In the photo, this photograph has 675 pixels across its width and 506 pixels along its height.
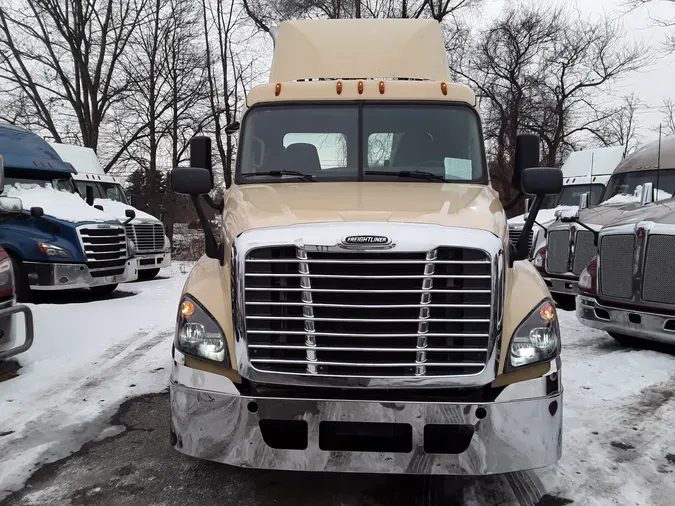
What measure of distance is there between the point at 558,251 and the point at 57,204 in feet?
30.1

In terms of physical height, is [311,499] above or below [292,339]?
below

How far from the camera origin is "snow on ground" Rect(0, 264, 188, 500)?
384cm

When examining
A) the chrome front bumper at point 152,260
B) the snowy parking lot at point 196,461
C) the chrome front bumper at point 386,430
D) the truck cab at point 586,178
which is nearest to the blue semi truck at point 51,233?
the chrome front bumper at point 152,260

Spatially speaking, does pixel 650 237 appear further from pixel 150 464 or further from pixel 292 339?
pixel 150 464

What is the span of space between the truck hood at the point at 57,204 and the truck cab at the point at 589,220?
27.4 feet

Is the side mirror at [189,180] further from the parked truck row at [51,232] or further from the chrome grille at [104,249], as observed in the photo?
the chrome grille at [104,249]

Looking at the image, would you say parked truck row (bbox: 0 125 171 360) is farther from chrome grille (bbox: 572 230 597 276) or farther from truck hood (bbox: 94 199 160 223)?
chrome grille (bbox: 572 230 597 276)

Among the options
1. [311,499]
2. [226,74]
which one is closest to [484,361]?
[311,499]

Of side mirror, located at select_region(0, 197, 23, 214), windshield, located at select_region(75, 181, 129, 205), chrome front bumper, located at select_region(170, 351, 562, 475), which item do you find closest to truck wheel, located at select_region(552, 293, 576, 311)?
chrome front bumper, located at select_region(170, 351, 562, 475)

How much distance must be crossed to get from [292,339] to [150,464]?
1504mm

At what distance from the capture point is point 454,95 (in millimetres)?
4395

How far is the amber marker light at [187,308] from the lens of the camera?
10.1 feet

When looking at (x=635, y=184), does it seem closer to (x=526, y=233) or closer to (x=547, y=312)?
(x=526, y=233)

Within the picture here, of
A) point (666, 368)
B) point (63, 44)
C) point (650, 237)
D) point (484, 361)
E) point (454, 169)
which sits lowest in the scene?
point (666, 368)
